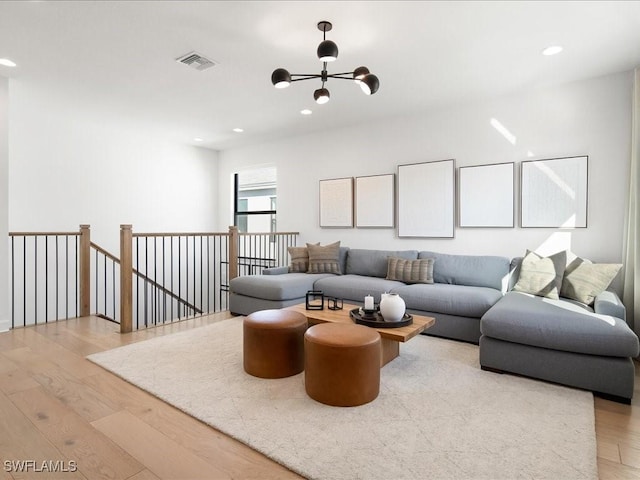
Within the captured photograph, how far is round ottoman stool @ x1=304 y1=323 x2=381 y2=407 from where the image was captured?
208cm

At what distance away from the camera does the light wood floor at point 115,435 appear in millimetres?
1583

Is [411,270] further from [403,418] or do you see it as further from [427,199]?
[403,418]

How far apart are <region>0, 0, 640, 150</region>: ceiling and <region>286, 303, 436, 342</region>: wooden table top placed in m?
2.24

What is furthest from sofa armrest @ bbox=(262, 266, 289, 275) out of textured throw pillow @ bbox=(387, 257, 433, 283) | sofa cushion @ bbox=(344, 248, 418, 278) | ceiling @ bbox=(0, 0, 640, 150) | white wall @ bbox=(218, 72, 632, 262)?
ceiling @ bbox=(0, 0, 640, 150)

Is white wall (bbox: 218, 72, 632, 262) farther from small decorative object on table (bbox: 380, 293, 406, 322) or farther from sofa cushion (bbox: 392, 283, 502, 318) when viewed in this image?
small decorative object on table (bbox: 380, 293, 406, 322)

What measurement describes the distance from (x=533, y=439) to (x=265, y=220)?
17.8 ft

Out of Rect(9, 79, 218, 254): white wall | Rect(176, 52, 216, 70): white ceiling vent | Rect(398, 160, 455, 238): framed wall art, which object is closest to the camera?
Rect(176, 52, 216, 70): white ceiling vent

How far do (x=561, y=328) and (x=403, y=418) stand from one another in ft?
4.24

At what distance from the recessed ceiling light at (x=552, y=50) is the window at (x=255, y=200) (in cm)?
→ 435

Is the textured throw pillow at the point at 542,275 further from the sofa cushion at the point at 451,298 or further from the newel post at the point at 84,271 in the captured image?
the newel post at the point at 84,271

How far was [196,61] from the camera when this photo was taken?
3.21 m

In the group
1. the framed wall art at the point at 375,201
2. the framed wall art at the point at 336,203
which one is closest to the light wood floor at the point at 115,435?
the framed wall art at the point at 375,201

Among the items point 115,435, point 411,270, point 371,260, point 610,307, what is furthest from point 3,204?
point 610,307

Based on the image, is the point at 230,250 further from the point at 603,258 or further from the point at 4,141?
the point at 603,258
